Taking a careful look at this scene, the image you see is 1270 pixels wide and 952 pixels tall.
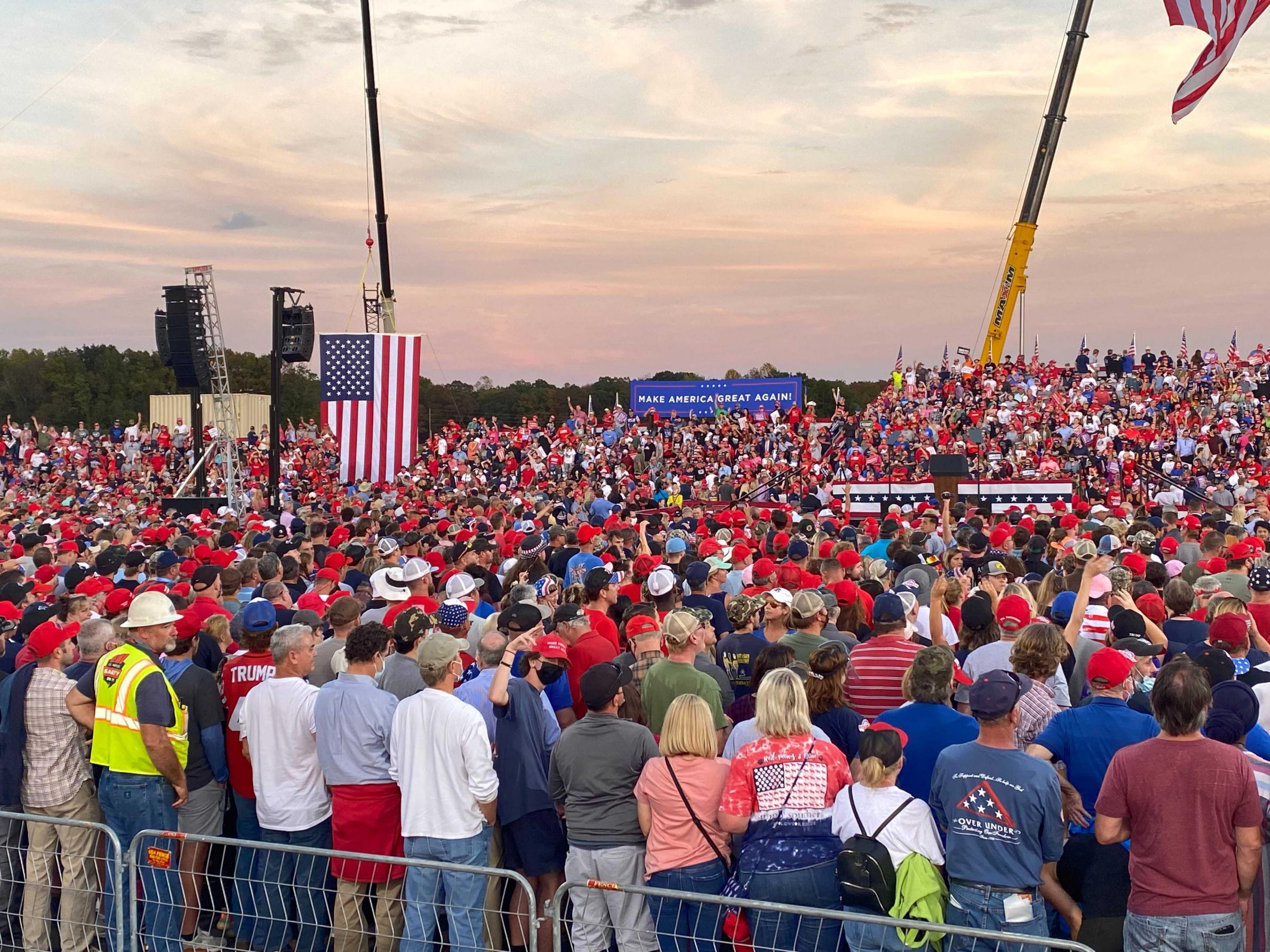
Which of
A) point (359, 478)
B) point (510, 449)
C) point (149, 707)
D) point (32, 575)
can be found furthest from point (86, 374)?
point (149, 707)

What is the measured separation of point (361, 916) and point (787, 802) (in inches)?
85.8

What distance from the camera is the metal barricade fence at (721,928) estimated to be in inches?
152

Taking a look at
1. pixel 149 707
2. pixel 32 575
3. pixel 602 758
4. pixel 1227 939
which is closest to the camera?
pixel 1227 939

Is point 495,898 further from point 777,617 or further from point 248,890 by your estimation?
point 777,617

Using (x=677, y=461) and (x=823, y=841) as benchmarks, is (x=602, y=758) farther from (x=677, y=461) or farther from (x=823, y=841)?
(x=677, y=461)

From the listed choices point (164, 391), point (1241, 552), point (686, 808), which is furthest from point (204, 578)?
point (164, 391)

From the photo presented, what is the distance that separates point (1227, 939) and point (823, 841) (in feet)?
4.71

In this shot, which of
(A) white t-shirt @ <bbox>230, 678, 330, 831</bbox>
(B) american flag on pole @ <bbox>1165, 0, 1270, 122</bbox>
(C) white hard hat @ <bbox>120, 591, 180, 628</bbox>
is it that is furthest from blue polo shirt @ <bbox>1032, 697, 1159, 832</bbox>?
(B) american flag on pole @ <bbox>1165, 0, 1270, 122</bbox>

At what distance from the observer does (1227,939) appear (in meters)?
3.86

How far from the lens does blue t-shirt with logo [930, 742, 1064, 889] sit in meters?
3.96

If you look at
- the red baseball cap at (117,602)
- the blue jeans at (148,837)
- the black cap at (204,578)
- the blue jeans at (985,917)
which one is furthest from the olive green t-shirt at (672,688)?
the black cap at (204,578)

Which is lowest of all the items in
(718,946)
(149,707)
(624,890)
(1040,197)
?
(718,946)

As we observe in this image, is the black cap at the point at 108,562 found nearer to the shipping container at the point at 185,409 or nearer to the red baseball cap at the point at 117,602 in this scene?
the red baseball cap at the point at 117,602

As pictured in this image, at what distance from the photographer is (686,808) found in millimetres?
4496
